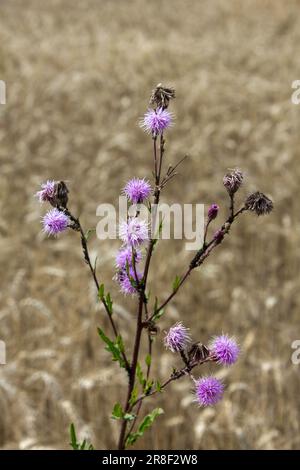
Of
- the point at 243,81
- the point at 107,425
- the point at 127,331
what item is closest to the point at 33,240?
the point at 127,331

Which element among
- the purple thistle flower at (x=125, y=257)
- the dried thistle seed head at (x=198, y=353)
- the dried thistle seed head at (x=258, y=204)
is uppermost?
the dried thistle seed head at (x=258, y=204)

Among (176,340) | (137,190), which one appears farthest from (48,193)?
(176,340)

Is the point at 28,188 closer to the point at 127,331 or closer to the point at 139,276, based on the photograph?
the point at 127,331

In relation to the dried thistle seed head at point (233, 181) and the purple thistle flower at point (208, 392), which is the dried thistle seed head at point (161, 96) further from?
the purple thistle flower at point (208, 392)

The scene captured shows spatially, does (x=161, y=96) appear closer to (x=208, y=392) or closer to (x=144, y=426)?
(x=208, y=392)

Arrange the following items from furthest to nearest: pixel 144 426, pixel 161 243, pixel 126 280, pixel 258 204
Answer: pixel 161 243, pixel 144 426, pixel 126 280, pixel 258 204

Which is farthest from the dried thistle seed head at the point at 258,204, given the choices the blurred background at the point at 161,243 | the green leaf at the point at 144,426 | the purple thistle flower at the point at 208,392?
the blurred background at the point at 161,243

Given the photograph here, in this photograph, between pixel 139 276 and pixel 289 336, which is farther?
pixel 289 336
